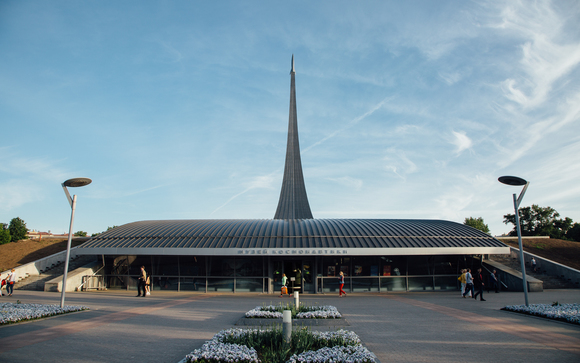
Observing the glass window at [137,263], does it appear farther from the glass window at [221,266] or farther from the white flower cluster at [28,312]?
the white flower cluster at [28,312]

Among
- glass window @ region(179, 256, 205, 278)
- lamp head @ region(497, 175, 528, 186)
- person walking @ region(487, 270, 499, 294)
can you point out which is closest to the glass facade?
glass window @ region(179, 256, 205, 278)

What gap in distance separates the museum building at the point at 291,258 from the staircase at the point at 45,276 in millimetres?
3657

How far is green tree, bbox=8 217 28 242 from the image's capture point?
6481 centimetres

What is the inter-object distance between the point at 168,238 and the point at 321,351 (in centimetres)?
2139

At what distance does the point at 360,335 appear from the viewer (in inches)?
394

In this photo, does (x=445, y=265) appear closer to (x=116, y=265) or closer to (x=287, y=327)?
(x=287, y=327)

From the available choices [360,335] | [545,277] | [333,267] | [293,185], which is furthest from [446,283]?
[293,185]

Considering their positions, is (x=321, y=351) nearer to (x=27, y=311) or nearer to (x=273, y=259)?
(x=27, y=311)

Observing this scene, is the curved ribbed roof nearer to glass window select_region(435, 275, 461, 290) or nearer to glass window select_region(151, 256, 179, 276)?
glass window select_region(151, 256, 179, 276)

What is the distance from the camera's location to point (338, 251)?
23641 mm

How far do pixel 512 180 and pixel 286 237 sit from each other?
1476 centimetres

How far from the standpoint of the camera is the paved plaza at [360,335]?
792 centimetres

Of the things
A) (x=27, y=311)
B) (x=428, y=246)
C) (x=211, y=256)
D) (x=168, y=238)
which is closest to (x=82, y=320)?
(x=27, y=311)

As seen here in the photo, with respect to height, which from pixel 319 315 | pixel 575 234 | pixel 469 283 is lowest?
pixel 319 315
